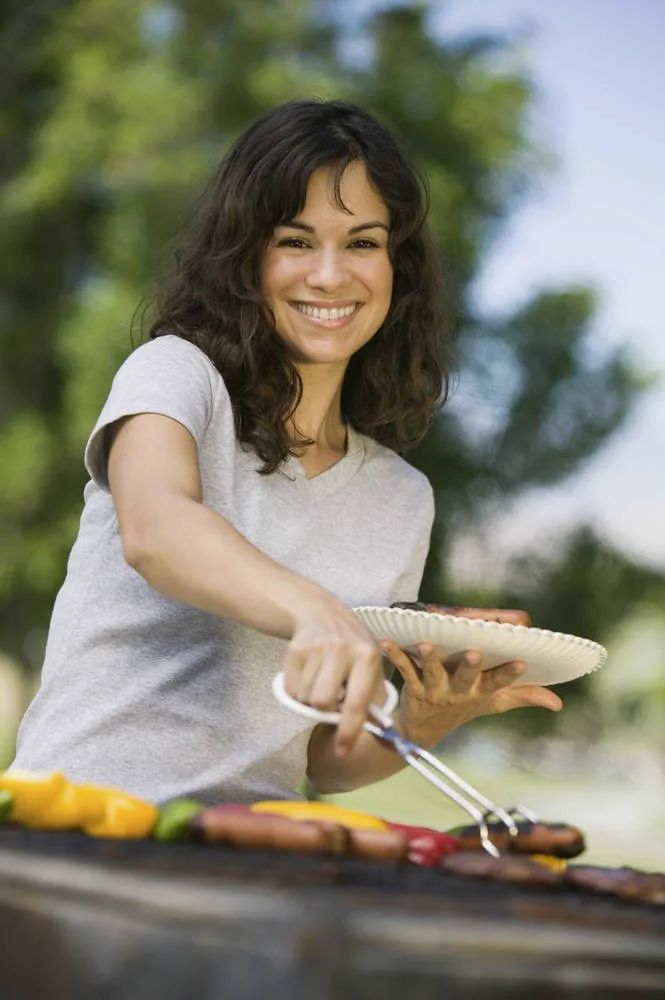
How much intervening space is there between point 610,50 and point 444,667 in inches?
287

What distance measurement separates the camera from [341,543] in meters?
2.04

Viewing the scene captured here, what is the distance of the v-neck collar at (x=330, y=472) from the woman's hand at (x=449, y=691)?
34cm

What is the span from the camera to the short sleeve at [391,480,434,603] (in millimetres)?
2160

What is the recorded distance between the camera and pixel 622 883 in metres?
1.08

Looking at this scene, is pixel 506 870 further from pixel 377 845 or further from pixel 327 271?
pixel 327 271

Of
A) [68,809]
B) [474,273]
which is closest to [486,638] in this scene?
[68,809]

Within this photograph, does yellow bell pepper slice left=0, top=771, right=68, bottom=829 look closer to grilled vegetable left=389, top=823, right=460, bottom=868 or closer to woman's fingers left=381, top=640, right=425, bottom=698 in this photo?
grilled vegetable left=389, top=823, right=460, bottom=868

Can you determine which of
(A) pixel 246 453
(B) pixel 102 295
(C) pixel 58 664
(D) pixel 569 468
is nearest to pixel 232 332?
(A) pixel 246 453

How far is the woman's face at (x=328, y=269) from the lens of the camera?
1947mm

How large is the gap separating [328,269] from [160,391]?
0.40m

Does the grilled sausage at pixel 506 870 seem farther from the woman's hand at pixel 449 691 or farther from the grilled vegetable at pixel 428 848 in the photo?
the woman's hand at pixel 449 691

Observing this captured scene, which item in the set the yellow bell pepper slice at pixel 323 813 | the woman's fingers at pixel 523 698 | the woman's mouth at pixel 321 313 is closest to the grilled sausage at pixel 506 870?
the yellow bell pepper slice at pixel 323 813

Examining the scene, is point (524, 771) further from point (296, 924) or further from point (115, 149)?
point (296, 924)

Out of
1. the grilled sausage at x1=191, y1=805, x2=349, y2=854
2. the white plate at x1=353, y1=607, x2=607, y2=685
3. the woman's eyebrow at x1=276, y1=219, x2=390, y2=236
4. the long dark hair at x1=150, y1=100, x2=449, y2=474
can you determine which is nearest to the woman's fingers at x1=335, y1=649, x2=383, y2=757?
the grilled sausage at x1=191, y1=805, x2=349, y2=854
